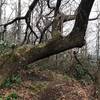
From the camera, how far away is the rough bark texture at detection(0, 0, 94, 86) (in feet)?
21.1

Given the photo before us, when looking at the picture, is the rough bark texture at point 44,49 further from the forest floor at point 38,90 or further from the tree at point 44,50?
the forest floor at point 38,90

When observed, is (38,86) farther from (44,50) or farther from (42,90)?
(44,50)

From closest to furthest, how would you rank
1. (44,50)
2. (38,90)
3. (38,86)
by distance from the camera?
1. (44,50)
2. (38,90)
3. (38,86)

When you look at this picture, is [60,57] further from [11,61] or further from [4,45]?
[11,61]

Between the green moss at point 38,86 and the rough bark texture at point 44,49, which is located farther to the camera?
the green moss at point 38,86

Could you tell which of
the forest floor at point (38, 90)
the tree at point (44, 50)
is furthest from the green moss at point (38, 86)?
the tree at point (44, 50)

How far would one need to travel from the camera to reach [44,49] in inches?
265

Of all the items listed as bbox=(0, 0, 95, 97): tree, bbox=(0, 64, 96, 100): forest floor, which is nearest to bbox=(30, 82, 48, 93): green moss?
bbox=(0, 64, 96, 100): forest floor

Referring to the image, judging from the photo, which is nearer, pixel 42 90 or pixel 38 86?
pixel 42 90

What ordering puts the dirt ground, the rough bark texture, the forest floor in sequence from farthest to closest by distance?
the dirt ground → the forest floor → the rough bark texture

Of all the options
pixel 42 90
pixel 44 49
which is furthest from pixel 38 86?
pixel 44 49

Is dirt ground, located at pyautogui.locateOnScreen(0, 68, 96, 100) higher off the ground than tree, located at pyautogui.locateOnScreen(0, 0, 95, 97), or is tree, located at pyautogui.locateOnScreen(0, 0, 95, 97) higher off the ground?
tree, located at pyautogui.locateOnScreen(0, 0, 95, 97)

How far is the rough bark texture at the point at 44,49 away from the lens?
6.43 m

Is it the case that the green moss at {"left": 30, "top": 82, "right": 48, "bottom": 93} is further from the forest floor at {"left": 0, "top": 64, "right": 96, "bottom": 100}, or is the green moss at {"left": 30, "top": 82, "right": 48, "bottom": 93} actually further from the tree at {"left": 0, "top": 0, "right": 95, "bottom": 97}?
the tree at {"left": 0, "top": 0, "right": 95, "bottom": 97}
